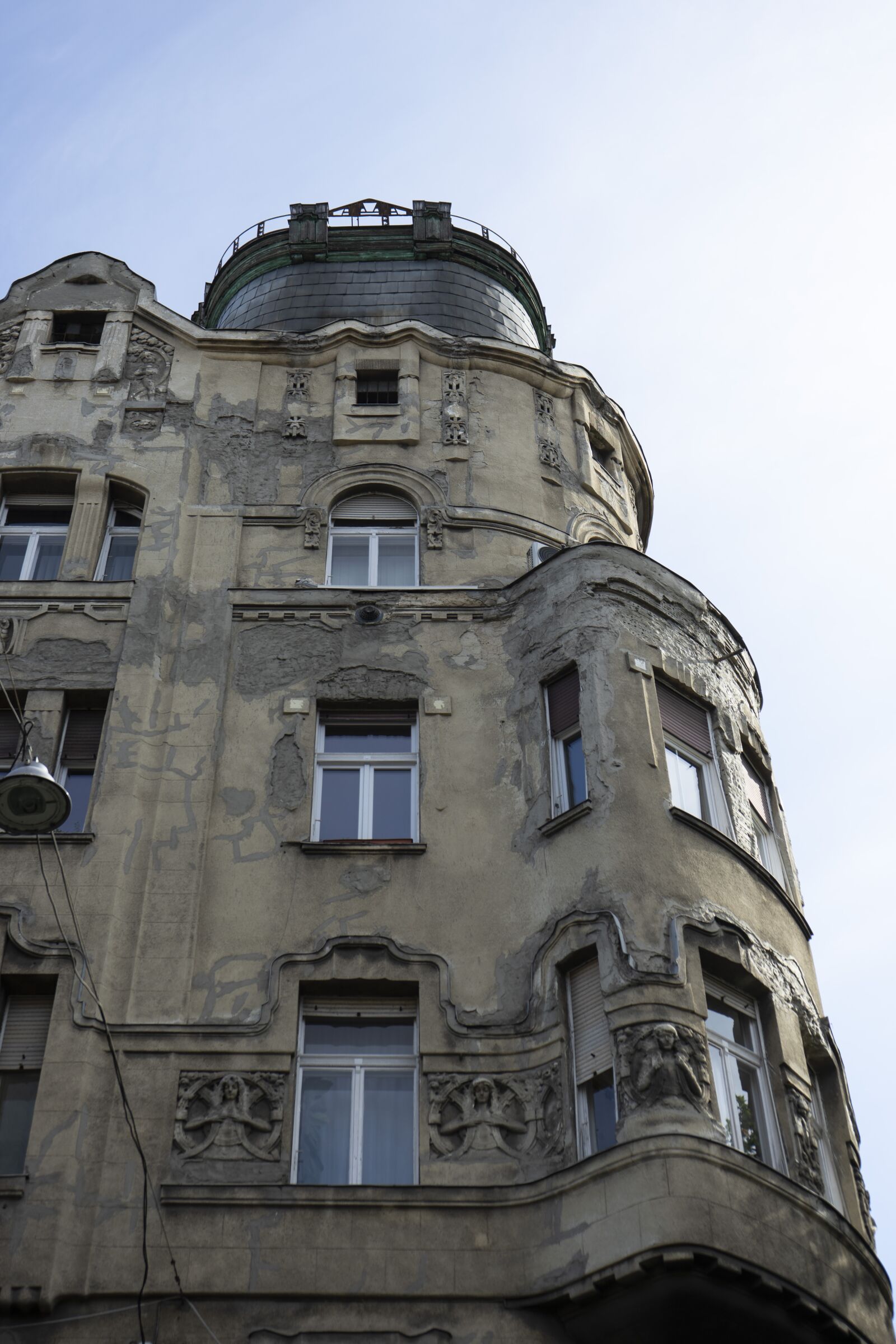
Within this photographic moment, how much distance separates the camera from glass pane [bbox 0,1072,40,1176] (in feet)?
47.2

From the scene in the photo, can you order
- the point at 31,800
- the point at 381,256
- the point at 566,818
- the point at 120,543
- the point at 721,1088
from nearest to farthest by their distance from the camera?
1. the point at 31,800
2. the point at 721,1088
3. the point at 566,818
4. the point at 120,543
5. the point at 381,256

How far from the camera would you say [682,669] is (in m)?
18.2

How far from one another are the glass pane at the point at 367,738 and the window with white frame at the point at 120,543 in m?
3.62

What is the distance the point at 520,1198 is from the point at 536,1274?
27.7 inches

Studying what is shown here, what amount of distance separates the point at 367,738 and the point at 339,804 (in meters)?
1.03

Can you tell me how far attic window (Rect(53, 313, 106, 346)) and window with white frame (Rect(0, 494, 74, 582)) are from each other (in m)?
3.20

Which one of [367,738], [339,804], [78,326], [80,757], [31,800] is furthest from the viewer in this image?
[78,326]

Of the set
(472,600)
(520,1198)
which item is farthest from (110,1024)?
(472,600)

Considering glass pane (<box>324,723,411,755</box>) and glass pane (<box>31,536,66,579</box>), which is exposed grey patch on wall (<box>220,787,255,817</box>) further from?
glass pane (<box>31,536,66,579</box>)

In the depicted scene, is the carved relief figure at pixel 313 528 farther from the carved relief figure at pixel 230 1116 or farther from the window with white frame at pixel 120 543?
the carved relief figure at pixel 230 1116

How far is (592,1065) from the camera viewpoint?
47.7ft

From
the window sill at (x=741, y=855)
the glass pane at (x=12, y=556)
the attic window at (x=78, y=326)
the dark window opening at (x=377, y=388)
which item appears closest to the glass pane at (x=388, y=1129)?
the window sill at (x=741, y=855)

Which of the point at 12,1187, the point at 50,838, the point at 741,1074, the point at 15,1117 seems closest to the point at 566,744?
the point at 741,1074

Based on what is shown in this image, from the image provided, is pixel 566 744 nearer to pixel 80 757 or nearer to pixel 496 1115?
pixel 496 1115
